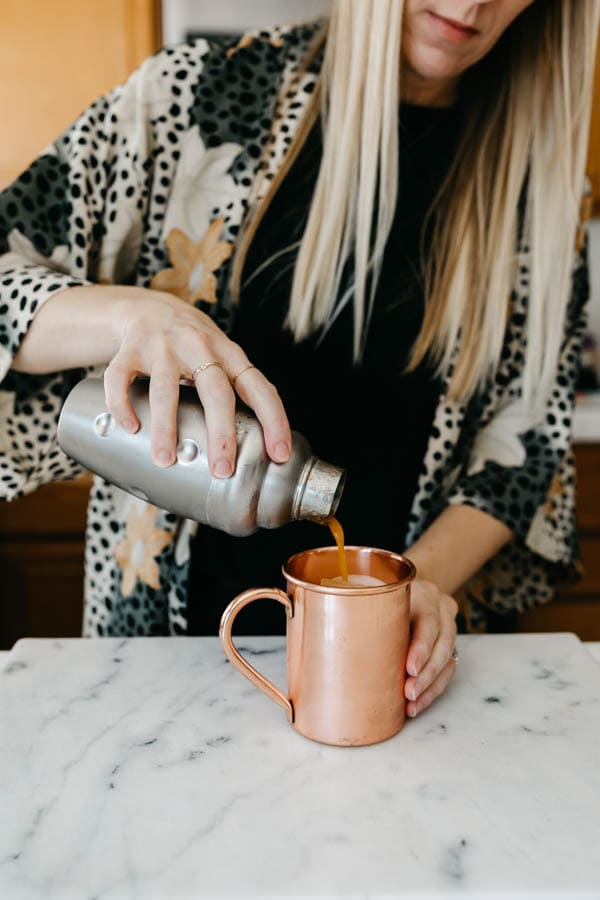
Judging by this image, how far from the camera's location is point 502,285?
101cm

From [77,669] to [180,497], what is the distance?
0.24 meters

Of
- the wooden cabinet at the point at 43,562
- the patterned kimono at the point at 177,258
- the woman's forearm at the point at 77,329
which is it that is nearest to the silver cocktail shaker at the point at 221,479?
the woman's forearm at the point at 77,329

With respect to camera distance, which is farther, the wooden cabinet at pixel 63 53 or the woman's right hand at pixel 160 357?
the wooden cabinet at pixel 63 53

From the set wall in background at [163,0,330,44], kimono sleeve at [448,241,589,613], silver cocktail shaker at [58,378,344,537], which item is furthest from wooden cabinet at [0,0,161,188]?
silver cocktail shaker at [58,378,344,537]

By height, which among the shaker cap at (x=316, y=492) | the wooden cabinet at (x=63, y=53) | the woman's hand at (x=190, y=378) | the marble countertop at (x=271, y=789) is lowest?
the marble countertop at (x=271, y=789)

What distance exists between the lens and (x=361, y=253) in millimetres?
937

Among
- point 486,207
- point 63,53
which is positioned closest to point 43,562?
point 63,53

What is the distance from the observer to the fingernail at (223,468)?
55 centimetres

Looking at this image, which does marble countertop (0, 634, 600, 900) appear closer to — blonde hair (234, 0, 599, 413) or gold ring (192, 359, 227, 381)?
gold ring (192, 359, 227, 381)

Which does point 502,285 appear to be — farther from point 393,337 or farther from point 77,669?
point 77,669

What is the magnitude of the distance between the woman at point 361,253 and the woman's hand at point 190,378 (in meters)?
0.28

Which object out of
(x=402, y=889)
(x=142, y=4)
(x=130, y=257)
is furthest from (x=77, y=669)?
(x=142, y=4)

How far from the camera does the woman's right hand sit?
0.56m

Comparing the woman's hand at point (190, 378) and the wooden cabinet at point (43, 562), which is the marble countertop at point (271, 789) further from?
the wooden cabinet at point (43, 562)
